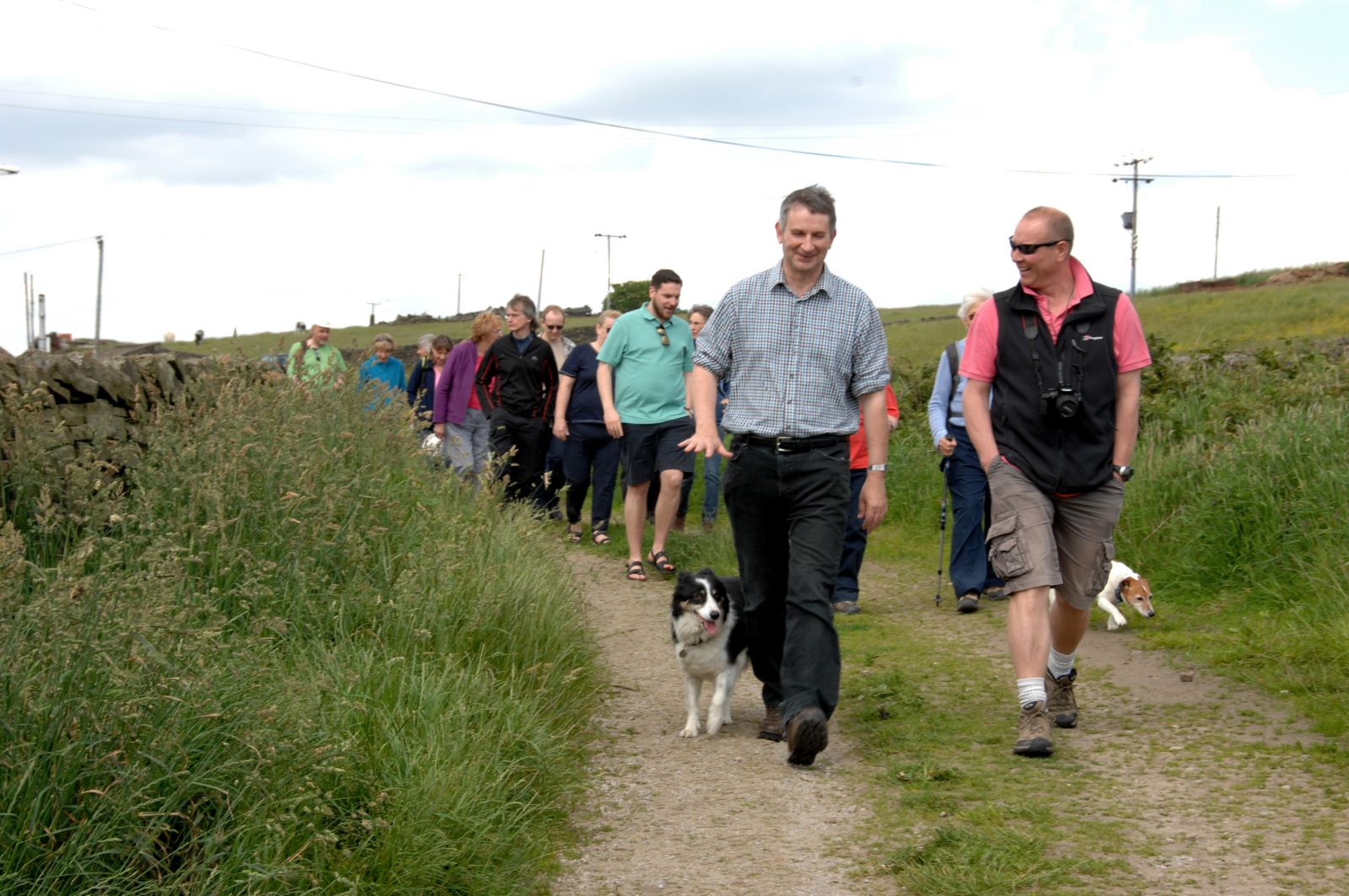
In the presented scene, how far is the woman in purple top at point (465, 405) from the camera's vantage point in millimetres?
12656

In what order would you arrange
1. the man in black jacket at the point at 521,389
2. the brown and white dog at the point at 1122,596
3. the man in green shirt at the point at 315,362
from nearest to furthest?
the brown and white dog at the point at 1122,596 < the man in green shirt at the point at 315,362 < the man in black jacket at the point at 521,389

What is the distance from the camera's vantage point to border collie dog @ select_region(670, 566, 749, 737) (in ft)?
19.9

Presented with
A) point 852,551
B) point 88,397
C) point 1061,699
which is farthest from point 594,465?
point 1061,699

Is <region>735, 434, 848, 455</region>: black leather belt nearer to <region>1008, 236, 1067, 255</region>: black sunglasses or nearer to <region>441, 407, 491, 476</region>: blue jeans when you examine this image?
<region>1008, 236, 1067, 255</region>: black sunglasses

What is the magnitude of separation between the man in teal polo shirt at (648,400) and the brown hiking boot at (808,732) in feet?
15.1

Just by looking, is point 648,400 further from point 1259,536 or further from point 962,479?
point 1259,536

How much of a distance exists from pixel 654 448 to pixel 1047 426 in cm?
485

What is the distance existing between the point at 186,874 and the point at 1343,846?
3.45 m

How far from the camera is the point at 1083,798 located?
4.88 meters

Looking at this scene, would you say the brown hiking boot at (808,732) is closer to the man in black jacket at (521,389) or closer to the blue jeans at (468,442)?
the man in black jacket at (521,389)

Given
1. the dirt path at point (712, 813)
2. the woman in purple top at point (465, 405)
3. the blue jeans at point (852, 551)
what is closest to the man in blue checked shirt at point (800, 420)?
the dirt path at point (712, 813)

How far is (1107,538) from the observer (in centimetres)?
560

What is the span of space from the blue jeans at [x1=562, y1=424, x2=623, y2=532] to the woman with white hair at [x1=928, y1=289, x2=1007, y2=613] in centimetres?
358

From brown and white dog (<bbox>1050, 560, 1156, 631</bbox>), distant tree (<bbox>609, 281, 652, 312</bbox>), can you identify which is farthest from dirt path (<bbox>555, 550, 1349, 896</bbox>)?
distant tree (<bbox>609, 281, 652, 312</bbox>)
